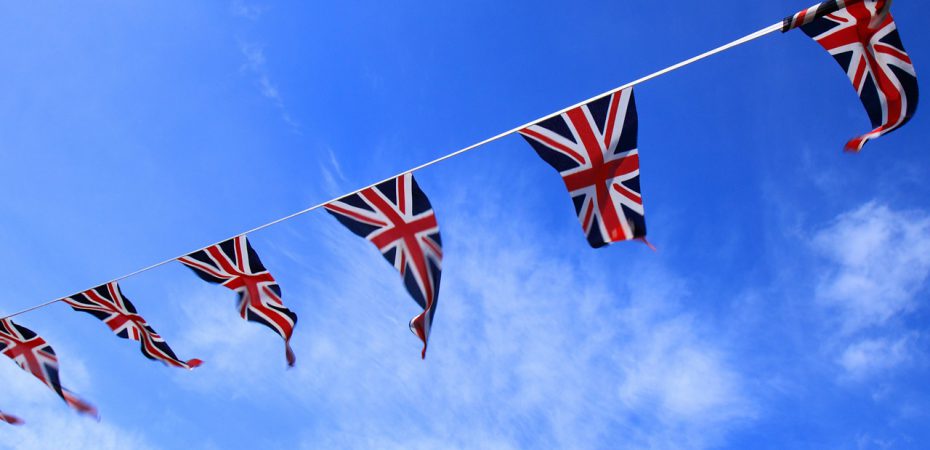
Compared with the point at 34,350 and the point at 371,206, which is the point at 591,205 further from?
the point at 34,350

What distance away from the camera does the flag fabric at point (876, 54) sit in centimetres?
743

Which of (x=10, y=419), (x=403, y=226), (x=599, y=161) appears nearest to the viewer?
(x=599, y=161)

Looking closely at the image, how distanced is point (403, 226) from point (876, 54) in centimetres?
631

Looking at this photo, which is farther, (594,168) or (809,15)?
(594,168)

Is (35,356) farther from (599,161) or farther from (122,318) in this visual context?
(599,161)

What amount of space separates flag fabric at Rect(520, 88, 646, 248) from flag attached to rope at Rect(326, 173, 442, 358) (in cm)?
199

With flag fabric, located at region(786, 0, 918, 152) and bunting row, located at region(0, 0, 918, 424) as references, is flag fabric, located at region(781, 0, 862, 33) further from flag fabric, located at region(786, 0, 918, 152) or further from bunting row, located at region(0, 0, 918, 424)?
flag fabric, located at region(786, 0, 918, 152)

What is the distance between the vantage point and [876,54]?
7.48 metres

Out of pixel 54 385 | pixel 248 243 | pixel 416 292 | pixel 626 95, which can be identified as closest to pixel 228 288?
pixel 248 243

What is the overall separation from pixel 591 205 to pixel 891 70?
3777mm

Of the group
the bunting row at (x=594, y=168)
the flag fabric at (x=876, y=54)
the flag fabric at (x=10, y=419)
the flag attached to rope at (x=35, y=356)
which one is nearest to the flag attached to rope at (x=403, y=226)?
the bunting row at (x=594, y=168)

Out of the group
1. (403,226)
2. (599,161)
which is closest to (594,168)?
(599,161)

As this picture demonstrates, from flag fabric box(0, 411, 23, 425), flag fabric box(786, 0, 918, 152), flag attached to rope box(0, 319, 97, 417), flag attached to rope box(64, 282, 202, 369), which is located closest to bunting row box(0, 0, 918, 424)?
flag fabric box(786, 0, 918, 152)

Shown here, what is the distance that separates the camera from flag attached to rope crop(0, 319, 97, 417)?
13.3m
